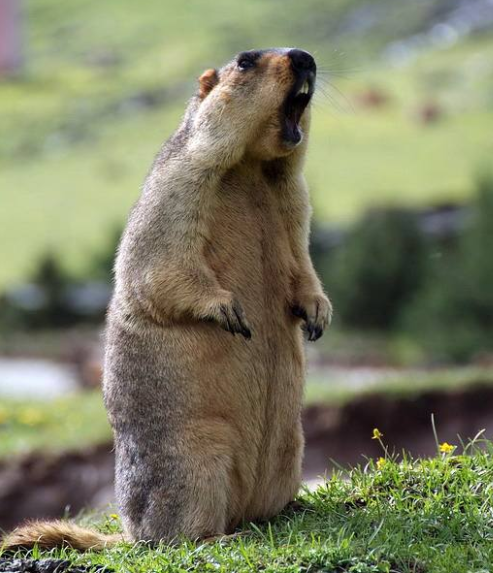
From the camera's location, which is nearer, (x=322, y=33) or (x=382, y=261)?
(x=382, y=261)

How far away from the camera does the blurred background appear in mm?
12195

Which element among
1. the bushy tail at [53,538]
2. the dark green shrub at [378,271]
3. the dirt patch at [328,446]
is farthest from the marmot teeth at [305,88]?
the dark green shrub at [378,271]

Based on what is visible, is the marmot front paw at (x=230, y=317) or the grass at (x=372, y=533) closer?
the grass at (x=372, y=533)

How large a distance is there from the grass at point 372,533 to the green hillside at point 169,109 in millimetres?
19779

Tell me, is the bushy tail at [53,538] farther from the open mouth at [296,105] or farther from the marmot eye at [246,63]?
the marmot eye at [246,63]

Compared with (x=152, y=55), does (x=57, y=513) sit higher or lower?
lower

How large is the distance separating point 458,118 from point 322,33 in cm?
528

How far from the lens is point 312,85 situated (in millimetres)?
5344

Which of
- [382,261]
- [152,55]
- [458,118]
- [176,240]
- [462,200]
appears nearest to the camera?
[176,240]

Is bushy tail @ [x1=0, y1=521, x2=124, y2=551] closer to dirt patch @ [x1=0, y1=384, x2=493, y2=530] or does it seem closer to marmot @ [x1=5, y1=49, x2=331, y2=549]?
marmot @ [x1=5, y1=49, x2=331, y2=549]

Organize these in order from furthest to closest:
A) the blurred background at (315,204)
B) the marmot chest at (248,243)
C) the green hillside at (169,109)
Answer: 1. the green hillside at (169,109)
2. the blurred background at (315,204)
3. the marmot chest at (248,243)

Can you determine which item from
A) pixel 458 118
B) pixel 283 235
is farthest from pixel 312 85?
pixel 458 118

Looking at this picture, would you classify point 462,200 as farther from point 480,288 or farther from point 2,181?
point 2,181

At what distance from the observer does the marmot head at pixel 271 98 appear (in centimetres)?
529
